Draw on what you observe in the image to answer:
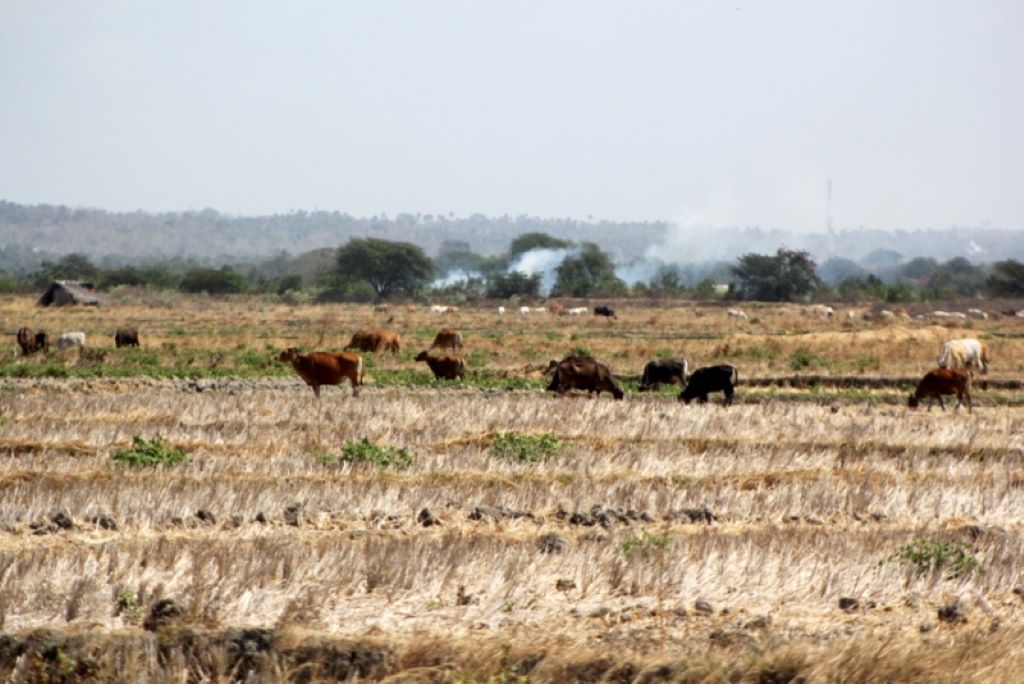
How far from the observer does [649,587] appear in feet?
31.0

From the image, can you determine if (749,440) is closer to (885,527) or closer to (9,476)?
(885,527)

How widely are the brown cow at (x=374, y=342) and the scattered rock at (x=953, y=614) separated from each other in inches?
1026

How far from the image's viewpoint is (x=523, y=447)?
52.2ft

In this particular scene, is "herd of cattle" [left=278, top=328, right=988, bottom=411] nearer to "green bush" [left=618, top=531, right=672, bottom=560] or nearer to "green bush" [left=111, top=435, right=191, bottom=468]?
"green bush" [left=111, top=435, right=191, bottom=468]

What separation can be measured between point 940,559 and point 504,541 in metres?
3.38

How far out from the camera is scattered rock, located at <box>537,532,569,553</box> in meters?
10.3

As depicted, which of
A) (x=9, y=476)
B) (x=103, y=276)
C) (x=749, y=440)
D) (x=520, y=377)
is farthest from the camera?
(x=103, y=276)

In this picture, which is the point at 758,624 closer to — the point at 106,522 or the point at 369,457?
the point at 106,522

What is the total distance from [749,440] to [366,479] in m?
6.60

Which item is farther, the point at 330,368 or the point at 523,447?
the point at 330,368

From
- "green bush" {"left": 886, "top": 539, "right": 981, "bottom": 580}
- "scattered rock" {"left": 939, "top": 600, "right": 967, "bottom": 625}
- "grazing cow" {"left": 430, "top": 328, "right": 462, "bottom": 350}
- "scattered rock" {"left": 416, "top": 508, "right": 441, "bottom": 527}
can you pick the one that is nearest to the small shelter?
"grazing cow" {"left": 430, "top": 328, "right": 462, "bottom": 350}

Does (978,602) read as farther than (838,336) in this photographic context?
No

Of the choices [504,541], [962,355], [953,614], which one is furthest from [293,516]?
[962,355]

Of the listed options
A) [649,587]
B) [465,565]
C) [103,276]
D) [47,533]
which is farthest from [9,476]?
[103,276]
